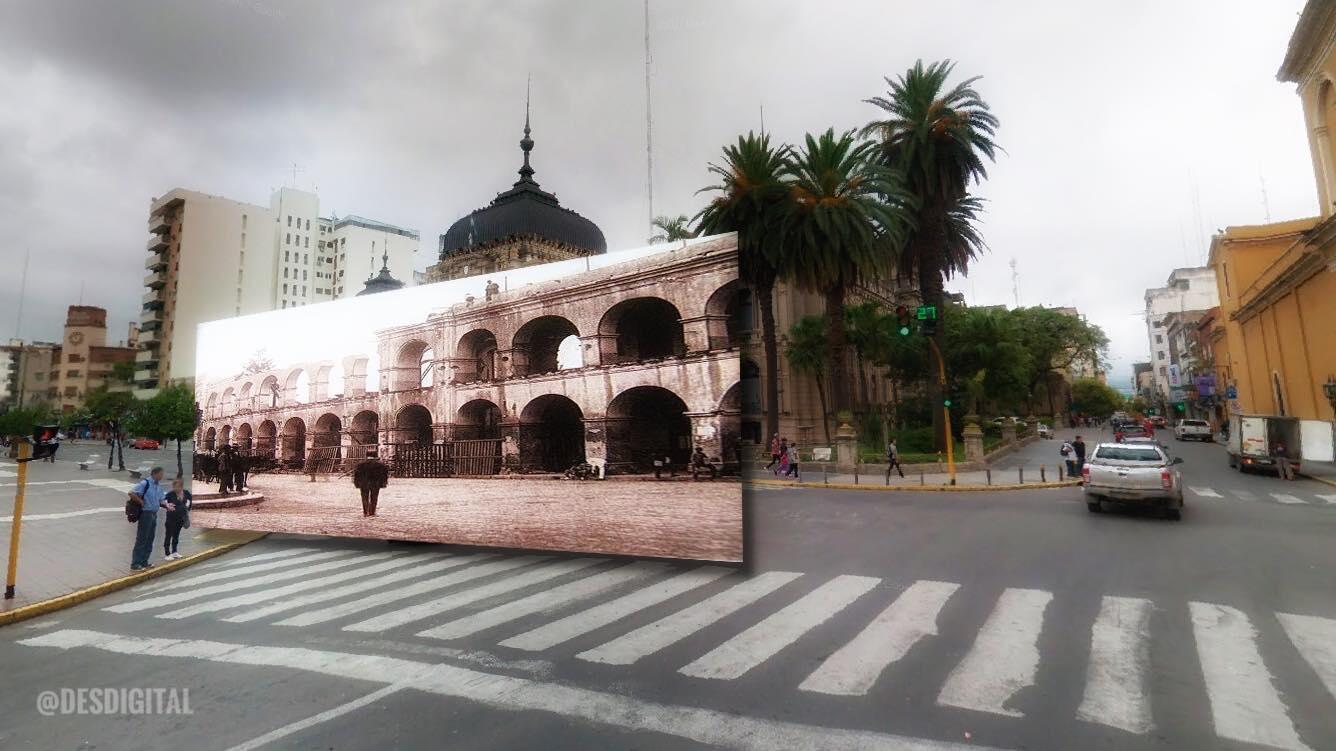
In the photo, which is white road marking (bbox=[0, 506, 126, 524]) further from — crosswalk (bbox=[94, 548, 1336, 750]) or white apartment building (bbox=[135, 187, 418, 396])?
crosswalk (bbox=[94, 548, 1336, 750])

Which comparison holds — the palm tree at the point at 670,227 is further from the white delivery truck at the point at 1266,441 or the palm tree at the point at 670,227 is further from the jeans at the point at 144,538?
the white delivery truck at the point at 1266,441

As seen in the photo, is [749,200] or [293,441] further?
[293,441]

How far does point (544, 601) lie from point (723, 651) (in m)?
2.56

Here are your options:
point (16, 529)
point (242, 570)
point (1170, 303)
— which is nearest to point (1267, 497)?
point (242, 570)

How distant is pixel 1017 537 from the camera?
10578 mm

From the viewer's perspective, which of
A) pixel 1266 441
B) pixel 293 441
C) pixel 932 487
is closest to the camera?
pixel 293 441

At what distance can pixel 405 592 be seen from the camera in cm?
748

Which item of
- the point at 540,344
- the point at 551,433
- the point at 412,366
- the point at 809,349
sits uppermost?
the point at 809,349

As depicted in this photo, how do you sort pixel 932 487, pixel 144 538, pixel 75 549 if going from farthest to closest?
pixel 932 487
pixel 75 549
pixel 144 538

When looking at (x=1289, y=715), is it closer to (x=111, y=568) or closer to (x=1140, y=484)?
(x=1140, y=484)

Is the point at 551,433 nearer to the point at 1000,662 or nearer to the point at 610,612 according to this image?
the point at 610,612

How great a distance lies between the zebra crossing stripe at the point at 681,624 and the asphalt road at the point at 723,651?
0.04 meters

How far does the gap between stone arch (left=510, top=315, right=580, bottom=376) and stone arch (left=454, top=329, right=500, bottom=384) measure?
0.30 m

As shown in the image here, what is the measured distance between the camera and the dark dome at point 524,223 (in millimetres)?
8672
